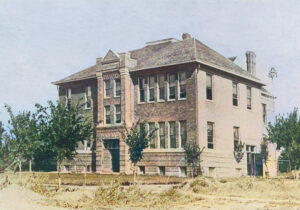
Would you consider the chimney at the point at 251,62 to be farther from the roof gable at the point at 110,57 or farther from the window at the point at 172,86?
the roof gable at the point at 110,57

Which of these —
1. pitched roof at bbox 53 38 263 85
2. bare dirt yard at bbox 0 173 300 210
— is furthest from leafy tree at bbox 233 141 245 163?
bare dirt yard at bbox 0 173 300 210

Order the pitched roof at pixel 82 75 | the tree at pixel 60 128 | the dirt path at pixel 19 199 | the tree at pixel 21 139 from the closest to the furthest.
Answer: the dirt path at pixel 19 199, the tree at pixel 60 128, the tree at pixel 21 139, the pitched roof at pixel 82 75

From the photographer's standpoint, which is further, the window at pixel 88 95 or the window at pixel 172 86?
the window at pixel 88 95

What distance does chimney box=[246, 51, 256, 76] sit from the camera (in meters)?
44.6

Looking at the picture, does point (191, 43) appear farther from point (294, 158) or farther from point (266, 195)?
point (266, 195)

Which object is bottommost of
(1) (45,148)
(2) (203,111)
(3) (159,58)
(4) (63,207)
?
(4) (63,207)

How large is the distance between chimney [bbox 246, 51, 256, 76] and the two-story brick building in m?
2.19

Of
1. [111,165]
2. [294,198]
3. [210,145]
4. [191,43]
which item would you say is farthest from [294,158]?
[294,198]

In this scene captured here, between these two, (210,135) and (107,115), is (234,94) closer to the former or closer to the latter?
(210,135)

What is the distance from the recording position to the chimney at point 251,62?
146ft

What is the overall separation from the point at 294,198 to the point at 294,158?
1711 cm

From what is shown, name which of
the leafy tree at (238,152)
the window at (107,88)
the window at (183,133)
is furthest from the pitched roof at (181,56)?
the leafy tree at (238,152)

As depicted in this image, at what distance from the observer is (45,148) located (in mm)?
25062

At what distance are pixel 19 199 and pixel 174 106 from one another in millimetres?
18631
